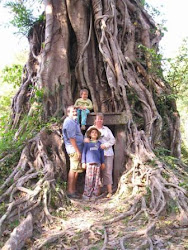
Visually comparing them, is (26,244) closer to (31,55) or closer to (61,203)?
(61,203)

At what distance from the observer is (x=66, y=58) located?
18.8 ft

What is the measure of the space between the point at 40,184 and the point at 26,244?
951 millimetres

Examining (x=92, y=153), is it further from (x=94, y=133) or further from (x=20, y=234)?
(x=20, y=234)

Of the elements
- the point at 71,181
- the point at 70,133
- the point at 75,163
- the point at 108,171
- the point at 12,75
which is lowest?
the point at 71,181

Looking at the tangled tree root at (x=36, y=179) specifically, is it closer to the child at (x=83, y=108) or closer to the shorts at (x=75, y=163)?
the shorts at (x=75, y=163)

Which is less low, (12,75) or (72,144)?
(12,75)

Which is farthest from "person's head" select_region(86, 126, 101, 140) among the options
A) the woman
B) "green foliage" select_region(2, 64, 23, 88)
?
"green foliage" select_region(2, 64, 23, 88)

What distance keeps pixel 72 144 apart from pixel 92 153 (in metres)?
0.34

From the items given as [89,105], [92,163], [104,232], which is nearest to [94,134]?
[92,163]

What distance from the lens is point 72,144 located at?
4.31m

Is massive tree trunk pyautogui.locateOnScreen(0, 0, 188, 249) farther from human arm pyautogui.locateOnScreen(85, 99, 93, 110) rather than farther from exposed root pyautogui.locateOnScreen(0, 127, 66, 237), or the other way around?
human arm pyautogui.locateOnScreen(85, 99, 93, 110)

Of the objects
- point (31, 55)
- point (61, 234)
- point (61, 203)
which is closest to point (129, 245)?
point (61, 234)

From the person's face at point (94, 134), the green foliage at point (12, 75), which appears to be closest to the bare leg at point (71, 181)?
the person's face at point (94, 134)

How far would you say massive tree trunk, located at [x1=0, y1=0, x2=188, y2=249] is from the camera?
15.1ft
